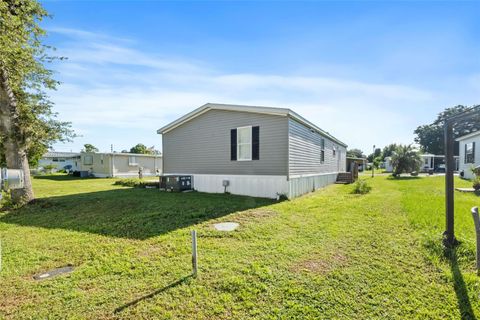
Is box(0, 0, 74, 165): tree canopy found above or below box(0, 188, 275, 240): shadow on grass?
above

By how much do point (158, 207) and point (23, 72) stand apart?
6.33 metres

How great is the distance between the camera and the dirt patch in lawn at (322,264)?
3.57 metres

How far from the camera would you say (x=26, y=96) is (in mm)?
9242

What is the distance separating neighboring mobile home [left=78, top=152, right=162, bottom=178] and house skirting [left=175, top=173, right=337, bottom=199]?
662 inches

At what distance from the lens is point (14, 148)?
27.7 feet

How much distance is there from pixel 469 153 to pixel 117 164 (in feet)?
104

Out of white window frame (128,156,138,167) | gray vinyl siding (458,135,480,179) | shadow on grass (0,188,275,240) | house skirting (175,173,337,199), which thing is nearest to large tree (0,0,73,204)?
shadow on grass (0,188,275,240)

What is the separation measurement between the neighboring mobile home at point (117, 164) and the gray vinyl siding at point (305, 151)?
20.5 metres

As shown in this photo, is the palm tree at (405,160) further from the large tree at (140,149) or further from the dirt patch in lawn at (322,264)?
the large tree at (140,149)

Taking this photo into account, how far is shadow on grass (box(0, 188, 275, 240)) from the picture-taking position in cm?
583

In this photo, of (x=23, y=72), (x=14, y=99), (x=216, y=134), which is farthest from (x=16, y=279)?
(x=216, y=134)

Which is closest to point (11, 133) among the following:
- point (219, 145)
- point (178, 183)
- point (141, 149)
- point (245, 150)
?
point (178, 183)

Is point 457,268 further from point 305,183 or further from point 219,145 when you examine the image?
point 219,145

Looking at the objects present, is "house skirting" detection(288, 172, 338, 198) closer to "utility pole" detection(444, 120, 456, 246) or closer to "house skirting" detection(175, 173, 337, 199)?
"house skirting" detection(175, 173, 337, 199)
